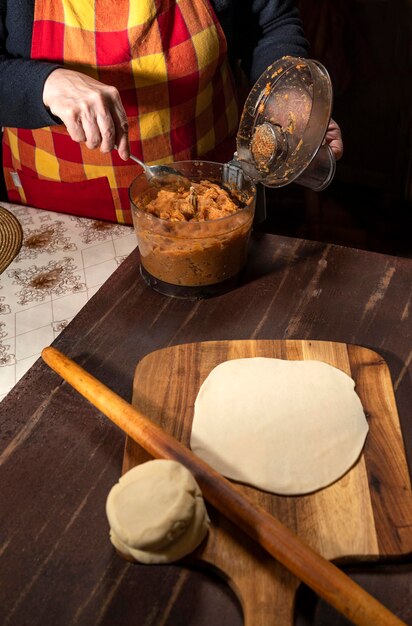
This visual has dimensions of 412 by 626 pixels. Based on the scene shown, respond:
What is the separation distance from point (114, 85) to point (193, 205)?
0.41 meters

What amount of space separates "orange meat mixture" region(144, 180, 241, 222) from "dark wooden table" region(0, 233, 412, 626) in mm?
175

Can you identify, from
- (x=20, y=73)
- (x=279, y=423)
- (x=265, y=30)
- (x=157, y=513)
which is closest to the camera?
(x=157, y=513)

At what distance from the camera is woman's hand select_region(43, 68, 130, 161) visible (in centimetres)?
118

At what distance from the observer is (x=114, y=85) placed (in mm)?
1428

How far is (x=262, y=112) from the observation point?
1.24m

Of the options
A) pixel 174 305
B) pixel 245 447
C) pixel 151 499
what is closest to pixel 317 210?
pixel 174 305

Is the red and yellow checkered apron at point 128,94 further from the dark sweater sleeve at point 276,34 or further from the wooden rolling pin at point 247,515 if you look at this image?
the wooden rolling pin at point 247,515

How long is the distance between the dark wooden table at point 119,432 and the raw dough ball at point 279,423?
0.11m

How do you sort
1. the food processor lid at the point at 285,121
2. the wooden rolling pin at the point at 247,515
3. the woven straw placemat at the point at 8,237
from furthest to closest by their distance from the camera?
the woven straw placemat at the point at 8,237 < the food processor lid at the point at 285,121 < the wooden rolling pin at the point at 247,515

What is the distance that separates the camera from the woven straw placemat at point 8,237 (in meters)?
1.49

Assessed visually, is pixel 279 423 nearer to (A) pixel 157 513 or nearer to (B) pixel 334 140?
(A) pixel 157 513

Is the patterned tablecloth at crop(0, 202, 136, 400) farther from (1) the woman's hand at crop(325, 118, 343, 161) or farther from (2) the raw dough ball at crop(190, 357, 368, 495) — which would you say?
(1) the woman's hand at crop(325, 118, 343, 161)

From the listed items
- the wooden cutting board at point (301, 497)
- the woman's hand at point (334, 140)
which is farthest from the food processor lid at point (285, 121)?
the wooden cutting board at point (301, 497)

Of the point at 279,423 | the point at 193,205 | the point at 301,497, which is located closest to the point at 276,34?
the point at 193,205
